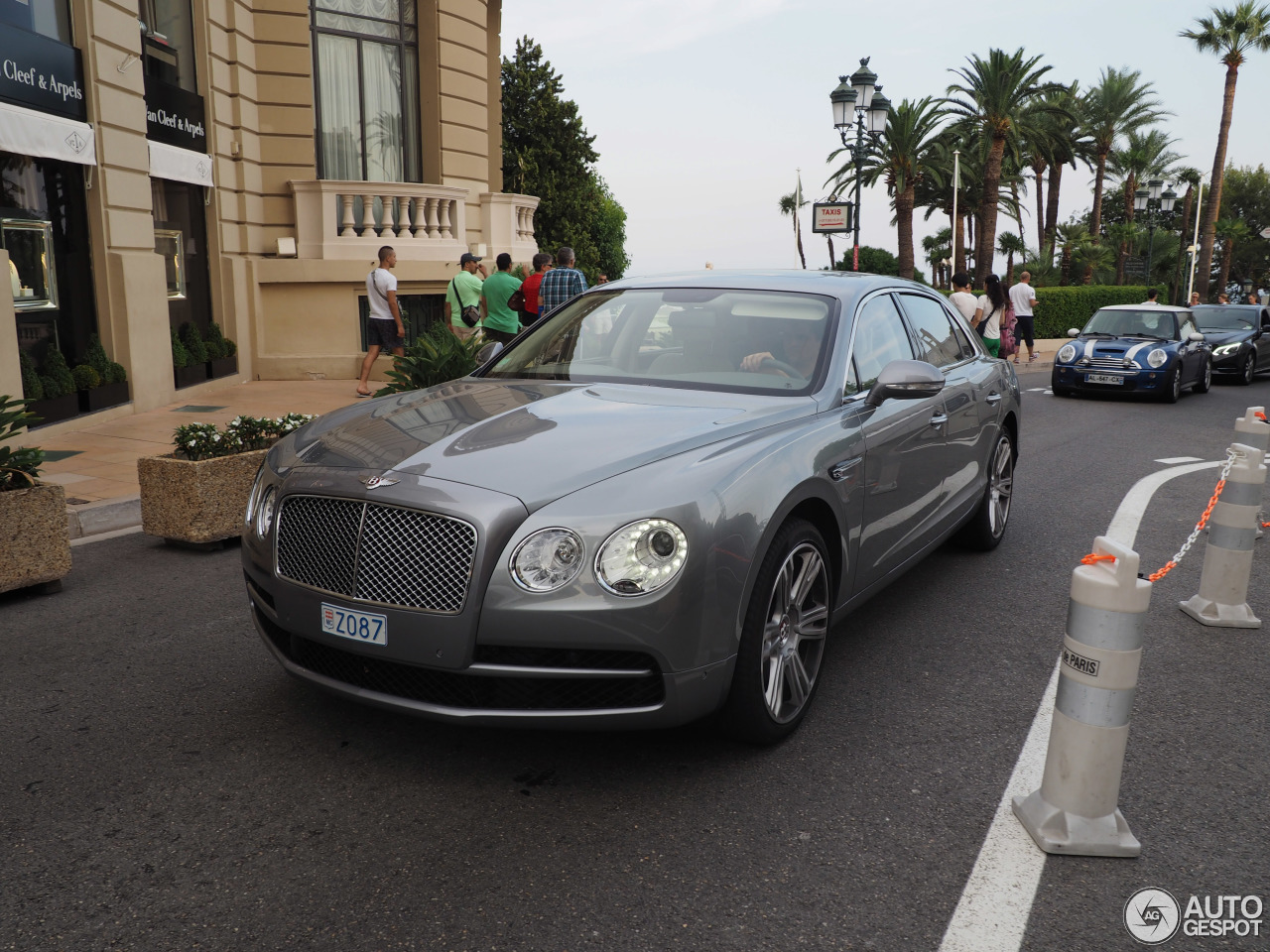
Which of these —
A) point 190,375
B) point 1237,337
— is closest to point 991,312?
point 1237,337

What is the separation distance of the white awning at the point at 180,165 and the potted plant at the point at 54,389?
329 centimetres

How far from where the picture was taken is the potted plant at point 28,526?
5.42 metres

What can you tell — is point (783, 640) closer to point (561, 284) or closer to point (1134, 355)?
point (561, 284)

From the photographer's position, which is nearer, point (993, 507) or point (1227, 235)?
point (993, 507)

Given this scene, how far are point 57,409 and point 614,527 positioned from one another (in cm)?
978

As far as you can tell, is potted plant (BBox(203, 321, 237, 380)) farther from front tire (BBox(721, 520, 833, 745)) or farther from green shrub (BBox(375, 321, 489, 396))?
front tire (BBox(721, 520, 833, 745))

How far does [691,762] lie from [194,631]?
8.60ft

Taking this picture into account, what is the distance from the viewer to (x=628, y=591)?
3.05 metres

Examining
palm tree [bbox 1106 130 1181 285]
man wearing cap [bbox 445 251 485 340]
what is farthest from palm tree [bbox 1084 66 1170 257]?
man wearing cap [bbox 445 251 485 340]

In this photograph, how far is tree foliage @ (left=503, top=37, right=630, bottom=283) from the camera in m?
45.2

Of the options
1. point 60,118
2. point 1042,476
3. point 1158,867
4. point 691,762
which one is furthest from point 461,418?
point 60,118

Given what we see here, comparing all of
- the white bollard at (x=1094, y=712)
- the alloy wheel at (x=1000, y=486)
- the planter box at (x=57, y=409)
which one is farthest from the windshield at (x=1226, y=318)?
the white bollard at (x=1094, y=712)

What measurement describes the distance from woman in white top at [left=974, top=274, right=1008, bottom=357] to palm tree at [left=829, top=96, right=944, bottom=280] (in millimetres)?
25857

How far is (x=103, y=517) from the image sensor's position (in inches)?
→ 286
